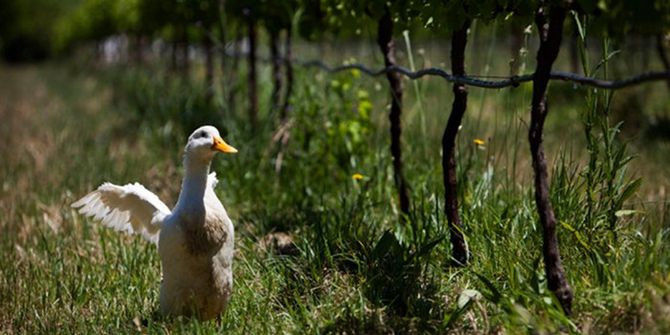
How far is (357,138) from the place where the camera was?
5.42 m

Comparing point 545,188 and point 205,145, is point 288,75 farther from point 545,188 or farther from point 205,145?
point 545,188

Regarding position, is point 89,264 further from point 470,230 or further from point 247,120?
point 247,120

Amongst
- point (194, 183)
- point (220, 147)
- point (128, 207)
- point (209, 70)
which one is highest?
point (209, 70)

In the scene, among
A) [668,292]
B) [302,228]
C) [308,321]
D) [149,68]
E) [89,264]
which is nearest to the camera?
[668,292]

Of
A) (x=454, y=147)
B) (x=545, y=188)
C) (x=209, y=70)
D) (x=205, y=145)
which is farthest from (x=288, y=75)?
(x=545, y=188)

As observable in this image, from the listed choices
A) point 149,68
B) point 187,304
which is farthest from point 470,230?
point 149,68

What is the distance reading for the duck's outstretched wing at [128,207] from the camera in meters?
3.60

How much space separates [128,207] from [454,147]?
1.52 m

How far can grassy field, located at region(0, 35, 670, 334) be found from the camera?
3051 millimetres

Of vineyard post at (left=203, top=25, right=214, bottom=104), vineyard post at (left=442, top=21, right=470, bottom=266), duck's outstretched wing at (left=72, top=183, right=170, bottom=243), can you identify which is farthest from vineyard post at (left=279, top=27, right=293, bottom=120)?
vineyard post at (left=442, top=21, right=470, bottom=266)

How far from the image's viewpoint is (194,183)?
10.7 feet

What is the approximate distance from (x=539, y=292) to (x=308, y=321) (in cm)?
90

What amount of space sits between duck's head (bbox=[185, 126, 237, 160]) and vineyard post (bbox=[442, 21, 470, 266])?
3.23ft

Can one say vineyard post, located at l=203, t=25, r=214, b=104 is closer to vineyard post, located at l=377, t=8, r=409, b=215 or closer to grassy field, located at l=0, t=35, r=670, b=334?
grassy field, located at l=0, t=35, r=670, b=334
